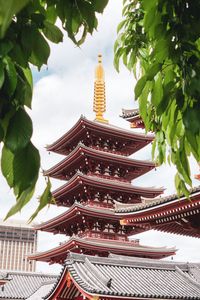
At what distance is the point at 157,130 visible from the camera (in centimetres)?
246

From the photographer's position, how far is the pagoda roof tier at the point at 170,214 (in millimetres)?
10397

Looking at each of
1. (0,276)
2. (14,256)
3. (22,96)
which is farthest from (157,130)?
(14,256)

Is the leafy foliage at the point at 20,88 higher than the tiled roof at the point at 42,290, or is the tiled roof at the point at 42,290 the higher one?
the tiled roof at the point at 42,290

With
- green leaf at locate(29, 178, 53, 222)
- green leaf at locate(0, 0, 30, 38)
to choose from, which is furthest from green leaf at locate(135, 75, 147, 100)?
green leaf at locate(0, 0, 30, 38)

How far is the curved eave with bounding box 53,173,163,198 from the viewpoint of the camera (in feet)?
73.8

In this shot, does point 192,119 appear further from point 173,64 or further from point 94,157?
point 94,157

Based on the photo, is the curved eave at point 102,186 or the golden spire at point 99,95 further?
the golden spire at point 99,95

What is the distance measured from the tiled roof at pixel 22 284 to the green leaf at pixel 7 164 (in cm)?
2633

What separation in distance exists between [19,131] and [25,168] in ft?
0.28

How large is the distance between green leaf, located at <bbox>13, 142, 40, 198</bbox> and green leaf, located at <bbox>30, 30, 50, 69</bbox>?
30 centimetres

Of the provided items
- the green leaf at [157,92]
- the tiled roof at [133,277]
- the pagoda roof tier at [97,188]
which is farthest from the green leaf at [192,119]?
the pagoda roof tier at [97,188]

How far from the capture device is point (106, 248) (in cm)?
2142

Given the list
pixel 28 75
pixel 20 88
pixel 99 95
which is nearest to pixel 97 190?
pixel 99 95

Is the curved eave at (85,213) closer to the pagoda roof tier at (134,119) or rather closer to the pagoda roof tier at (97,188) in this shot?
the pagoda roof tier at (97,188)
